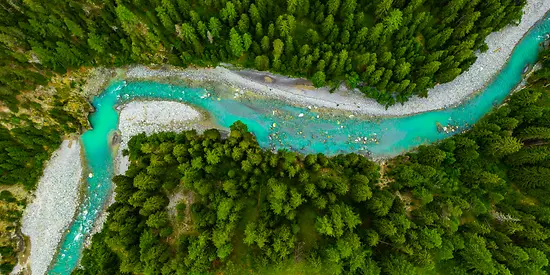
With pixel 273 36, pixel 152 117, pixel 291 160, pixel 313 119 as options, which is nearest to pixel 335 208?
Answer: pixel 291 160

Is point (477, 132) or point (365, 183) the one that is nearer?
point (365, 183)

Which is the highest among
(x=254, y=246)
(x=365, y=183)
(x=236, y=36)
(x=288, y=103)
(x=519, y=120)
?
(x=519, y=120)

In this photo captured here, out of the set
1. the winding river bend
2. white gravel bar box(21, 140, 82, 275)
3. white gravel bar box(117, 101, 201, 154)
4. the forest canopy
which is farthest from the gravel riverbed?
the forest canopy

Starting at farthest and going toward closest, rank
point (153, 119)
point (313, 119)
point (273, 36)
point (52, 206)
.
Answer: point (313, 119)
point (153, 119)
point (52, 206)
point (273, 36)

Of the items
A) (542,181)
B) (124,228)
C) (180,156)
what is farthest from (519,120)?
(124,228)

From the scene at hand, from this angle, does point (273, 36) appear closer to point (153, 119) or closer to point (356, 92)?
point (356, 92)

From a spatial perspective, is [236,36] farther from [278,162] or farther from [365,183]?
[365,183]
